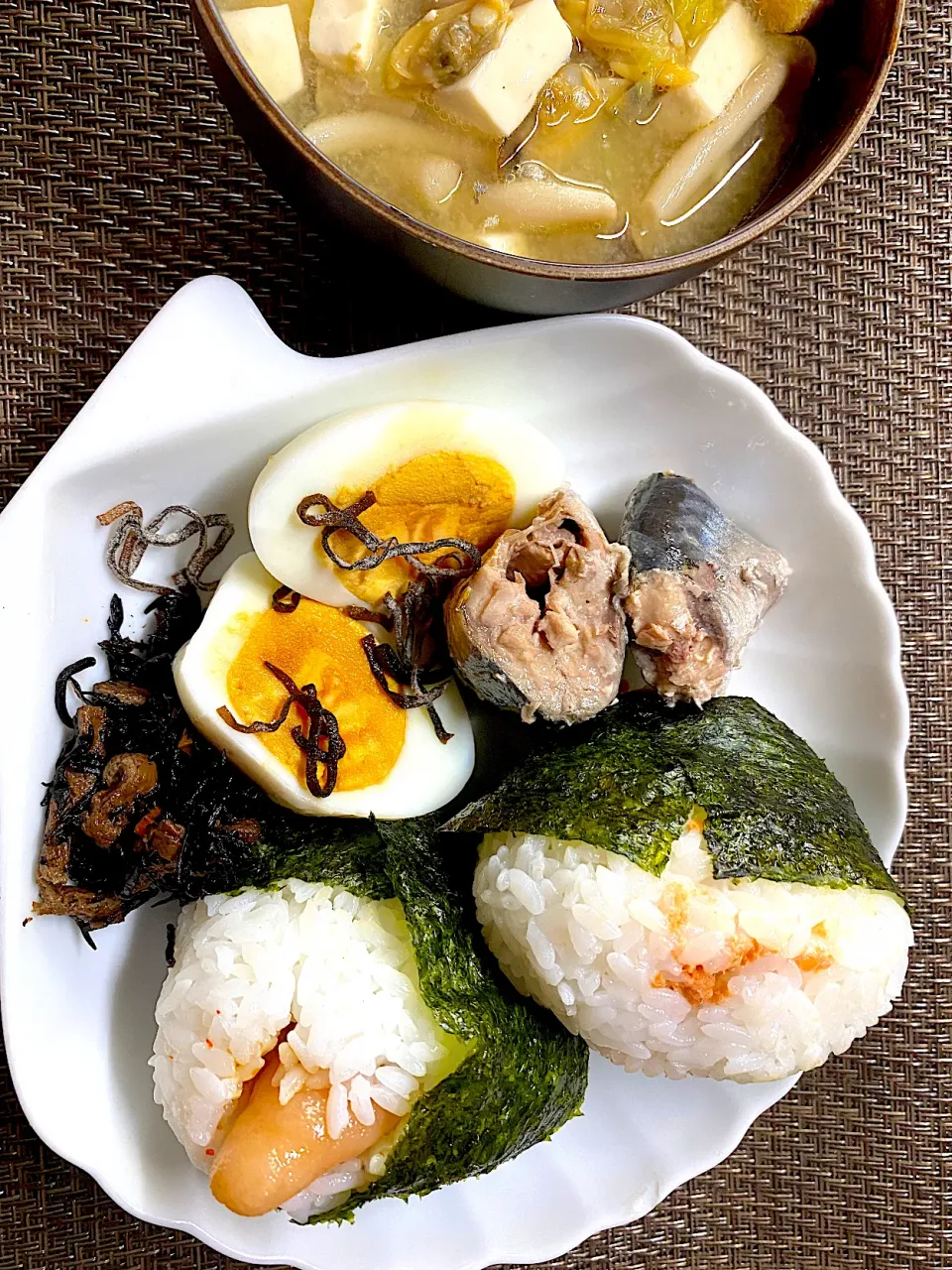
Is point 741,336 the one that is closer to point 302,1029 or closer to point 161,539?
point 161,539

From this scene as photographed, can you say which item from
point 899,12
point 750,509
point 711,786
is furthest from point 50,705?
point 899,12

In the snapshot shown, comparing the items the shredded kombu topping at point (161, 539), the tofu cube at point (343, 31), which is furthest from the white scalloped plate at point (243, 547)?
the tofu cube at point (343, 31)

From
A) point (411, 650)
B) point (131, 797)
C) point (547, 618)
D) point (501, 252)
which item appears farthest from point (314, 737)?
point (501, 252)

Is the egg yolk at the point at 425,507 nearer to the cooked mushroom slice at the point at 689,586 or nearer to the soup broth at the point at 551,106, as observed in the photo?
the cooked mushroom slice at the point at 689,586

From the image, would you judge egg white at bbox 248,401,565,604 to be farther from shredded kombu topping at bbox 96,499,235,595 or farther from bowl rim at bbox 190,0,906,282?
bowl rim at bbox 190,0,906,282

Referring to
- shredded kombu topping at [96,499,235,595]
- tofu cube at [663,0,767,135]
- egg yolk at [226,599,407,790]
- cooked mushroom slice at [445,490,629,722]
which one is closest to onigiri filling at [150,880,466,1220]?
egg yolk at [226,599,407,790]

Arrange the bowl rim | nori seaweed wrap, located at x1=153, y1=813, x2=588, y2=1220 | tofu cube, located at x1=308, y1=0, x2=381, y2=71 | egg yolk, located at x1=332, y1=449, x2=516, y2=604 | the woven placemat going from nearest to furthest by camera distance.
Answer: the bowl rim < tofu cube, located at x1=308, y1=0, x2=381, y2=71 < nori seaweed wrap, located at x1=153, y1=813, x2=588, y2=1220 < egg yolk, located at x1=332, y1=449, x2=516, y2=604 < the woven placemat

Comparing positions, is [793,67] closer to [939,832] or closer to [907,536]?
[907,536]
